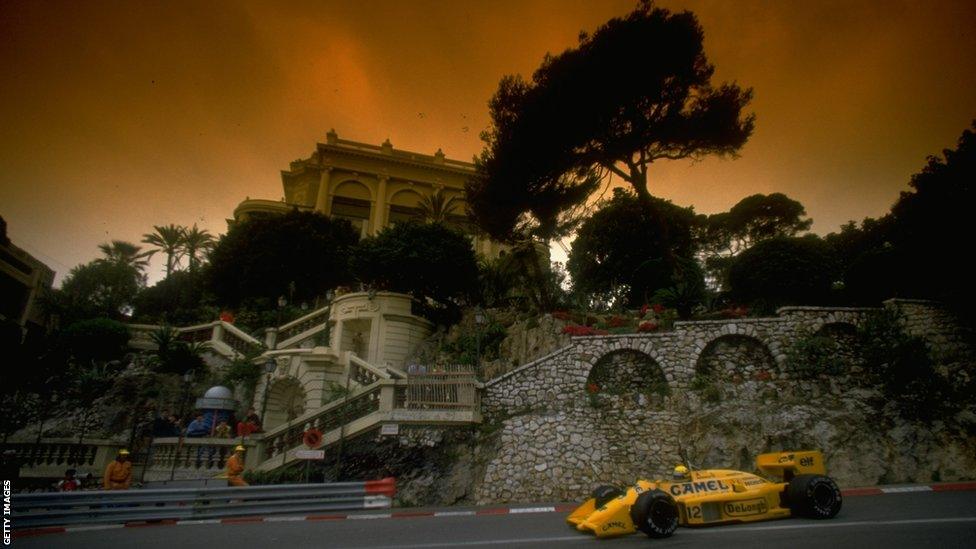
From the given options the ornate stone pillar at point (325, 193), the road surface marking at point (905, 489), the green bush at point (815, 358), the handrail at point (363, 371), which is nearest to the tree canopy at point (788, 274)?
A: the green bush at point (815, 358)

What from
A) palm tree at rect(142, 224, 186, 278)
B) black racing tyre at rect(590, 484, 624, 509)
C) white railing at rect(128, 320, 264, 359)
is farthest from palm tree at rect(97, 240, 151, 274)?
black racing tyre at rect(590, 484, 624, 509)

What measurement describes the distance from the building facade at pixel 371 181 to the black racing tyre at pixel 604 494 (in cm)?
4352

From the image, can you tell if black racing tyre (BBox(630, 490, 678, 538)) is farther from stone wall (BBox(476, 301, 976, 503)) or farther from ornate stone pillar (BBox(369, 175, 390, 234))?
ornate stone pillar (BBox(369, 175, 390, 234))

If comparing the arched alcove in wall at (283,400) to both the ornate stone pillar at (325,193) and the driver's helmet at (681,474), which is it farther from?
the ornate stone pillar at (325,193)

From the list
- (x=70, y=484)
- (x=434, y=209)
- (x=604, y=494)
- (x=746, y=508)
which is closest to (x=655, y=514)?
(x=604, y=494)

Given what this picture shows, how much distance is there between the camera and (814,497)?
7562mm

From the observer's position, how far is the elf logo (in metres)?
7.58

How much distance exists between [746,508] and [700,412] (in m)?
7.26

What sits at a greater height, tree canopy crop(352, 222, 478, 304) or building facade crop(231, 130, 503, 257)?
building facade crop(231, 130, 503, 257)

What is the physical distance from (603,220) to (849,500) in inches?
974

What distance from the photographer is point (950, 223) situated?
1479 centimetres

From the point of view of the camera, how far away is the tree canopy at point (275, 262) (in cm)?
3616

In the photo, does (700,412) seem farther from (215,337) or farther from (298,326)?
(215,337)

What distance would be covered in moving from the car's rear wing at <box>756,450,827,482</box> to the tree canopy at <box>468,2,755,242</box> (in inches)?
647
